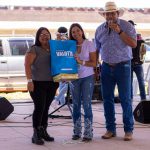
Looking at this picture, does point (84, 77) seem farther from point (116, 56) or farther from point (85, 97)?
point (116, 56)

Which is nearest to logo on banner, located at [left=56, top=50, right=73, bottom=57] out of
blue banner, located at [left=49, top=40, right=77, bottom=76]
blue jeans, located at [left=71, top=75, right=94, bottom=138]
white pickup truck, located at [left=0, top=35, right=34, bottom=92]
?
blue banner, located at [left=49, top=40, right=77, bottom=76]

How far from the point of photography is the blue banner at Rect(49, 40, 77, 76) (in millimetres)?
6688

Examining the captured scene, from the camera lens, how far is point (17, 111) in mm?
11008

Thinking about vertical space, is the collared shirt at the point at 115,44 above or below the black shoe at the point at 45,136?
above

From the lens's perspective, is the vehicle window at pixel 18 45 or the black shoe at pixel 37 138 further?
the vehicle window at pixel 18 45

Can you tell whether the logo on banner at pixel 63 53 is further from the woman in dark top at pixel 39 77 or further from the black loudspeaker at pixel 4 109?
the black loudspeaker at pixel 4 109

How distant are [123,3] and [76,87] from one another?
8973 mm

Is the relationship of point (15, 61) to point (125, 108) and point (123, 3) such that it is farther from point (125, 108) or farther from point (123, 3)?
point (125, 108)

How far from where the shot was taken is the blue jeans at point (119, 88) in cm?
691

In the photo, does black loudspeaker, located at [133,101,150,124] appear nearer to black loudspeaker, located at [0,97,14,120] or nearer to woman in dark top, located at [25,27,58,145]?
woman in dark top, located at [25,27,58,145]

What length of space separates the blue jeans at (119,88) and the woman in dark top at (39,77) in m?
0.79

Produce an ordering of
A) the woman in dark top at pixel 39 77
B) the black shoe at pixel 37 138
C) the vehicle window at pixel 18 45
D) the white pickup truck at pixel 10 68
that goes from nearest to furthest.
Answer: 1. the woman in dark top at pixel 39 77
2. the black shoe at pixel 37 138
3. the white pickup truck at pixel 10 68
4. the vehicle window at pixel 18 45

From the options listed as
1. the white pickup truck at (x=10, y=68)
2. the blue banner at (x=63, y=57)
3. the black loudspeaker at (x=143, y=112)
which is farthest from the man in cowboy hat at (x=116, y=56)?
the white pickup truck at (x=10, y=68)

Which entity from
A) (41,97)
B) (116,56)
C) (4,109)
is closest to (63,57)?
(41,97)
